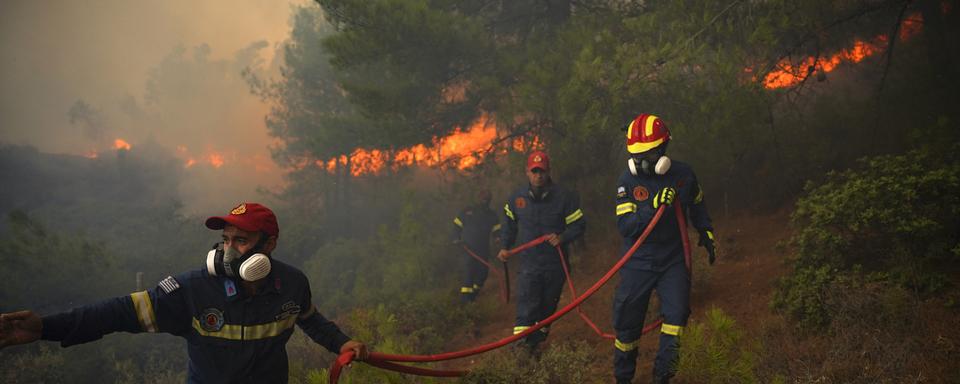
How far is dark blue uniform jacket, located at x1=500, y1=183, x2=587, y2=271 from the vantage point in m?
5.93

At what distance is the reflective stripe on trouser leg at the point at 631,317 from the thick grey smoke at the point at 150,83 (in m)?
33.3

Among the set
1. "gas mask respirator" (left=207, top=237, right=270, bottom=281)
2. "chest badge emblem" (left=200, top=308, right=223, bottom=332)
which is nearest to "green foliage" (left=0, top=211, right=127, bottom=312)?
"chest badge emblem" (left=200, top=308, right=223, bottom=332)

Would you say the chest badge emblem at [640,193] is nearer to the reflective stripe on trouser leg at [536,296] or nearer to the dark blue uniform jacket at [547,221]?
the dark blue uniform jacket at [547,221]

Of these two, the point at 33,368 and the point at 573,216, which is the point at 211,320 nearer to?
the point at 573,216

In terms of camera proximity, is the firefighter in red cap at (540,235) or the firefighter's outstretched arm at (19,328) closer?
the firefighter's outstretched arm at (19,328)

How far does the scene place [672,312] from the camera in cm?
410

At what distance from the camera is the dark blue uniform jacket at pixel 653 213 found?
4285 millimetres

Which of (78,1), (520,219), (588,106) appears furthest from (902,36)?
(78,1)

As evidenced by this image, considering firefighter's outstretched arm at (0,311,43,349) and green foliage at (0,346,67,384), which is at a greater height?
firefighter's outstretched arm at (0,311,43,349)

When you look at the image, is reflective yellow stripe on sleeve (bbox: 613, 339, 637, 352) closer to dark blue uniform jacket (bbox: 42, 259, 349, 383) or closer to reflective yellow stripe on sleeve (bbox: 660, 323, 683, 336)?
reflective yellow stripe on sleeve (bbox: 660, 323, 683, 336)

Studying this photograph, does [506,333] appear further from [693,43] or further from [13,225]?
[13,225]

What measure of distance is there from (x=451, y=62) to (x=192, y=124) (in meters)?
41.7

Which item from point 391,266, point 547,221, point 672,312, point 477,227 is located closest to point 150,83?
point 391,266

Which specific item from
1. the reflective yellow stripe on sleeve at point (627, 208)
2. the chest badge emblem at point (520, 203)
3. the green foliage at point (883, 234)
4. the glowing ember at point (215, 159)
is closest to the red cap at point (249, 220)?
the reflective yellow stripe on sleeve at point (627, 208)
